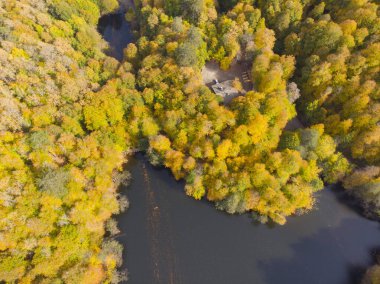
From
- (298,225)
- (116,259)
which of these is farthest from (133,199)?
(298,225)

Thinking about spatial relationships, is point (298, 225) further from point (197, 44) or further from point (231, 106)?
point (197, 44)

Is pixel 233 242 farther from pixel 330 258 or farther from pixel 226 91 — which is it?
pixel 226 91

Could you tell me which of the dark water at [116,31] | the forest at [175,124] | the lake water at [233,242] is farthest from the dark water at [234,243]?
the dark water at [116,31]

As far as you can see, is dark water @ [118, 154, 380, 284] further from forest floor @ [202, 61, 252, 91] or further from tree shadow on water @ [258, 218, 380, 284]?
forest floor @ [202, 61, 252, 91]

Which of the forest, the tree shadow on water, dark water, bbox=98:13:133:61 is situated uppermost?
dark water, bbox=98:13:133:61

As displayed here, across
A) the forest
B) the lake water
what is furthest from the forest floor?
the lake water
